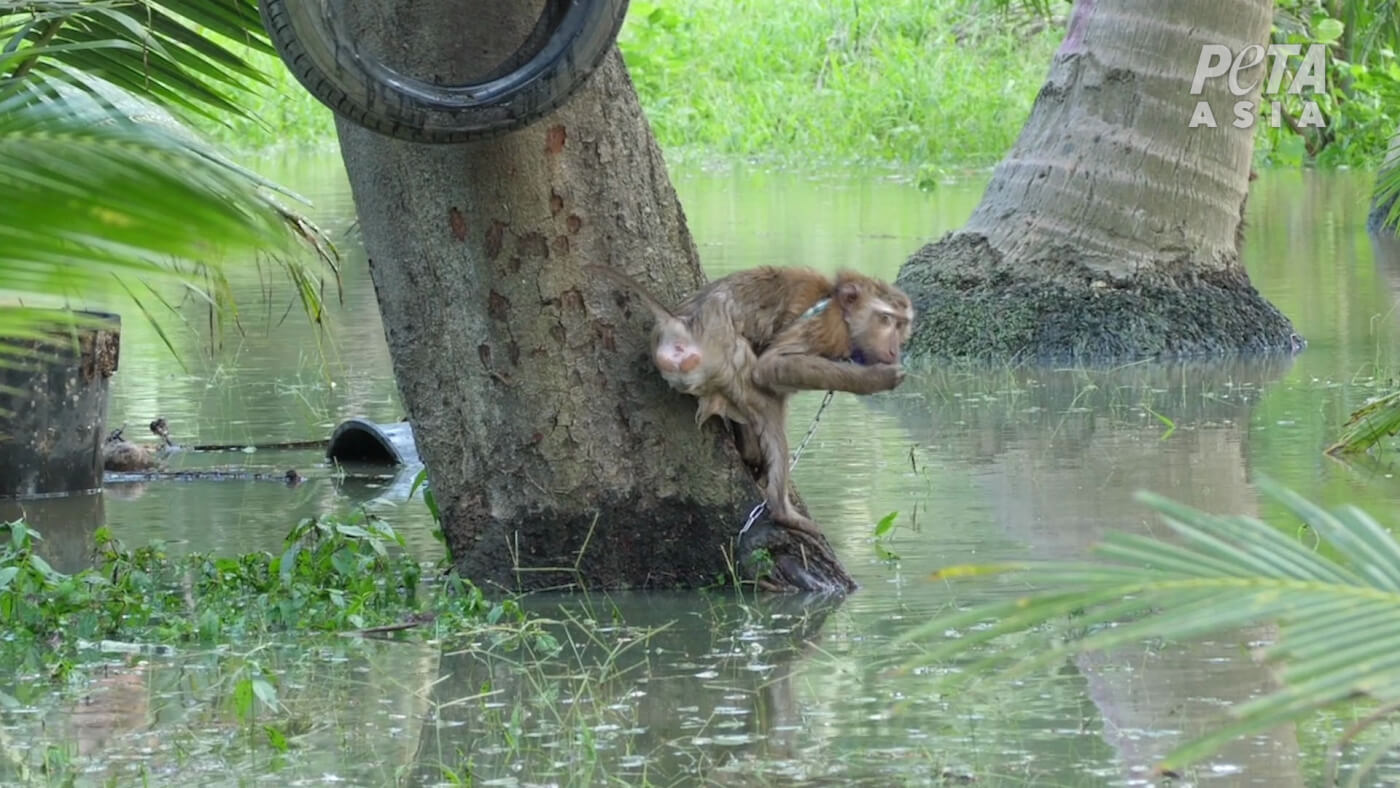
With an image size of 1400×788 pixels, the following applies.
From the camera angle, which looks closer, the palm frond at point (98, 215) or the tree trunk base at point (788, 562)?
the palm frond at point (98, 215)

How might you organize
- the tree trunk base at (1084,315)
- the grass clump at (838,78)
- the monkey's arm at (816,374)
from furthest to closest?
the grass clump at (838,78), the tree trunk base at (1084,315), the monkey's arm at (816,374)

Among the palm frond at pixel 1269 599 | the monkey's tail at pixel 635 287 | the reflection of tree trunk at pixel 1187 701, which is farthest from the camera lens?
the monkey's tail at pixel 635 287

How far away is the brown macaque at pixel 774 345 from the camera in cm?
654

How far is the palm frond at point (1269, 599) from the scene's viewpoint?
2232 millimetres

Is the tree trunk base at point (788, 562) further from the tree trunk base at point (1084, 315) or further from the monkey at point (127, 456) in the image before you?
the tree trunk base at point (1084, 315)

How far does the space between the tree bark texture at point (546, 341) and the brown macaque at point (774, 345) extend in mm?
82

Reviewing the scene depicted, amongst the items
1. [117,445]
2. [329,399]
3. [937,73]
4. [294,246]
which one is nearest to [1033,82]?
[937,73]

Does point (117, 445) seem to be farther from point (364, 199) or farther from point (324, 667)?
point (324, 667)

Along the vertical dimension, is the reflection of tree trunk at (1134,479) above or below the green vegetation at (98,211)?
below

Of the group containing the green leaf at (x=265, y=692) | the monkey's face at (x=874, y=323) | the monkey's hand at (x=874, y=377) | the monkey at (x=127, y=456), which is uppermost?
the monkey's face at (x=874, y=323)

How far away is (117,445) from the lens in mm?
9422

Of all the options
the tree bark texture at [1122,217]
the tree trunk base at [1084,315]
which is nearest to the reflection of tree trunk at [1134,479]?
the tree trunk base at [1084,315]

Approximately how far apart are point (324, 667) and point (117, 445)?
3.96 metres

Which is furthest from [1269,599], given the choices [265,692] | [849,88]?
[849,88]
